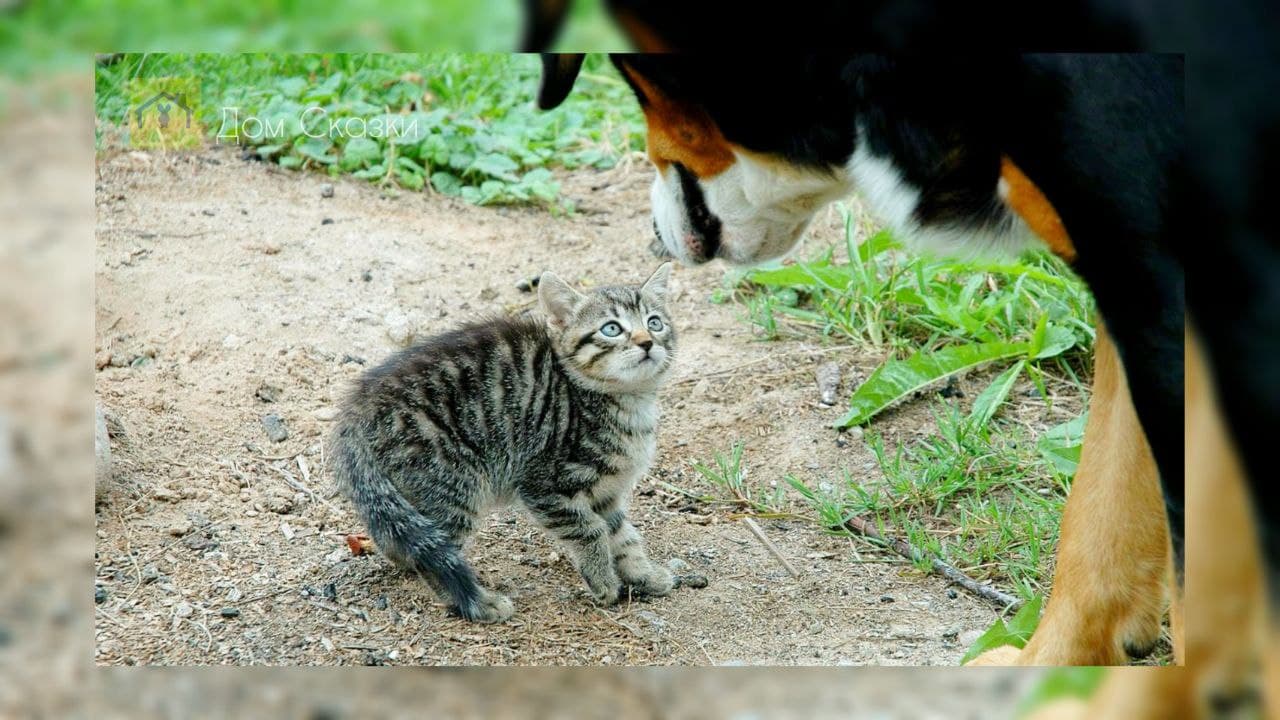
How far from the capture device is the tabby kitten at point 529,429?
256 cm

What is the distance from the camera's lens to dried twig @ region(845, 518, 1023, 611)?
2535mm

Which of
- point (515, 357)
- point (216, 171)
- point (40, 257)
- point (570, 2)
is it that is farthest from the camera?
point (40, 257)

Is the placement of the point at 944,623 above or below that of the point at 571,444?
below

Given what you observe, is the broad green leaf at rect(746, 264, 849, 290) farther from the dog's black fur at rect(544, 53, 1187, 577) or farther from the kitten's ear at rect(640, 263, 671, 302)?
the dog's black fur at rect(544, 53, 1187, 577)

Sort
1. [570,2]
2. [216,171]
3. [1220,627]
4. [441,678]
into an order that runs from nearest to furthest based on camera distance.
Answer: [1220,627] → [570,2] → [441,678] → [216,171]

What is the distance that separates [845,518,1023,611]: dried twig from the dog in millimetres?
108

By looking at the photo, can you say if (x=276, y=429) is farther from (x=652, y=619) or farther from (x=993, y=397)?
(x=993, y=397)

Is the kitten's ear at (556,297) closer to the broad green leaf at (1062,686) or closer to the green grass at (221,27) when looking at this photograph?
the green grass at (221,27)

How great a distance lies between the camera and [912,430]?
2705 millimetres

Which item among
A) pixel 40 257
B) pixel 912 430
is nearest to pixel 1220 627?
pixel 912 430

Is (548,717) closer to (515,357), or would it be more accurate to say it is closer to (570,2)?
(515,357)

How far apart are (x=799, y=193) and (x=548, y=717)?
3.79ft

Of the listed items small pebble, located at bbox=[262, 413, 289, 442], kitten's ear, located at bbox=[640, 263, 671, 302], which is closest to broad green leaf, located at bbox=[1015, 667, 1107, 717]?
kitten's ear, located at bbox=[640, 263, 671, 302]

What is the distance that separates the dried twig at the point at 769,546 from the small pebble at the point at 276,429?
3.22 ft
